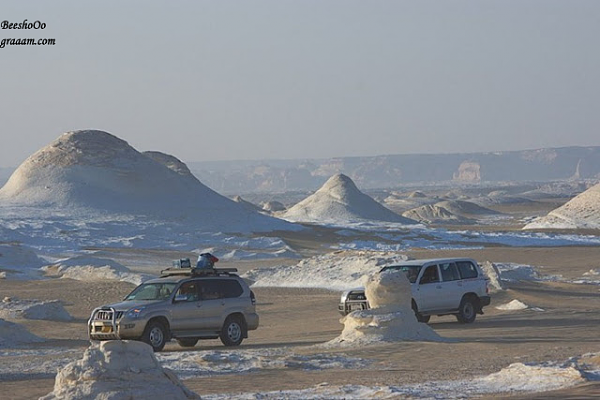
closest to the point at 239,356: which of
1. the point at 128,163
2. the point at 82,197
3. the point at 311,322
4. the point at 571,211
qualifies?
the point at 311,322

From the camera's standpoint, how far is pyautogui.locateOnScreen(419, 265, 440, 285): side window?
79.6 feet

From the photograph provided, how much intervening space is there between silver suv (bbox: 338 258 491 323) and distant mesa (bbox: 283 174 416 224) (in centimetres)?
8496

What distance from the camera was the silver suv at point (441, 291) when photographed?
23.9 metres

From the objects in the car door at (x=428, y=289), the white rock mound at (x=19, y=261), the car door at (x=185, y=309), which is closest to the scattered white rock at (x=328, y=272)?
the white rock mound at (x=19, y=261)

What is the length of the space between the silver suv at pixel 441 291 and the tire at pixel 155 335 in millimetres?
4791

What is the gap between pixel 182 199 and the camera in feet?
304

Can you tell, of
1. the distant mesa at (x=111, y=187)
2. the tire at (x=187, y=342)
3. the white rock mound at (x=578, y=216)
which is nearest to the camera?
the tire at (x=187, y=342)

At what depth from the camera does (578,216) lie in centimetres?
10362

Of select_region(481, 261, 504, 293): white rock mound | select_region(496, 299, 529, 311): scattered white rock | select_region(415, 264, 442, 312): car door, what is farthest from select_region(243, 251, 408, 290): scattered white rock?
select_region(415, 264, 442, 312): car door

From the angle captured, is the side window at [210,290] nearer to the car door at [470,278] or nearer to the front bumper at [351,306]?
the front bumper at [351,306]

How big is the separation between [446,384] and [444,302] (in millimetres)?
9936

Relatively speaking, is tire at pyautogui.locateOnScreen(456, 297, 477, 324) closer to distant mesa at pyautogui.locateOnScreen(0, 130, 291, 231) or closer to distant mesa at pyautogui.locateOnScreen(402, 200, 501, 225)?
distant mesa at pyautogui.locateOnScreen(0, 130, 291, 231)

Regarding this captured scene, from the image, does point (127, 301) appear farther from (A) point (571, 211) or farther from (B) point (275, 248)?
(A) point (571, 211)

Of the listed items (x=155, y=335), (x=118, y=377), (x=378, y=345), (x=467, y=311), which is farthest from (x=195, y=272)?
(x=118, y=377)
